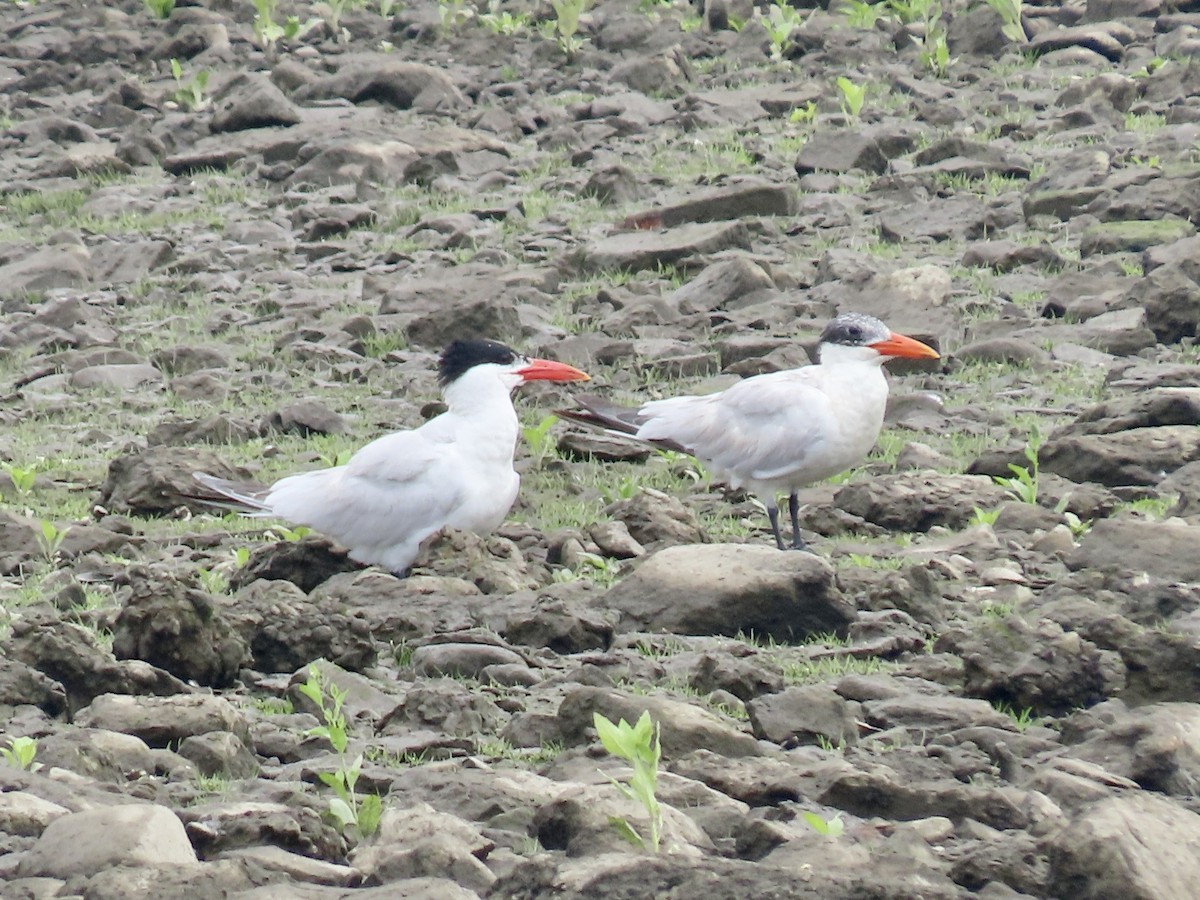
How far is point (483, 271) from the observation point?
11578mm

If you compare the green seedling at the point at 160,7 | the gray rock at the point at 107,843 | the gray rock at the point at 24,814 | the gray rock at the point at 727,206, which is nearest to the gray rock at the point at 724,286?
the gray rock at the point at 727,206

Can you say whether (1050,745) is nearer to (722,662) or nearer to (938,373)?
(722,662)

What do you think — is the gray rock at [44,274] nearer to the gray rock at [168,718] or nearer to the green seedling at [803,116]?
the green seedling at [803,116]

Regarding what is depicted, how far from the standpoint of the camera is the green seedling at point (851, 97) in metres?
13.9

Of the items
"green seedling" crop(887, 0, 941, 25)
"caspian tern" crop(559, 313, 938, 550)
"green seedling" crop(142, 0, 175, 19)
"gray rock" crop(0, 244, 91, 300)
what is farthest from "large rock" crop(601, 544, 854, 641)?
"green seedling" crop(142, 0, 175, 19)

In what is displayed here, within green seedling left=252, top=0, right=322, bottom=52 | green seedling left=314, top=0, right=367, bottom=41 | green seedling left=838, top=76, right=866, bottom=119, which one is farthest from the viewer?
green seedling left=314, top=0, right=367, bottom=41

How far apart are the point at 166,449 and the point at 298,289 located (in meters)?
3.63

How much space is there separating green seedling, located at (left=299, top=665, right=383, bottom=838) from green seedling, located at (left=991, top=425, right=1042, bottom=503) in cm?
315

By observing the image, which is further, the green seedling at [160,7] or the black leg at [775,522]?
the green seedling at [160,7]

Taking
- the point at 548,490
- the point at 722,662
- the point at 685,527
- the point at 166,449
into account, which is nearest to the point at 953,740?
the point at 722,662

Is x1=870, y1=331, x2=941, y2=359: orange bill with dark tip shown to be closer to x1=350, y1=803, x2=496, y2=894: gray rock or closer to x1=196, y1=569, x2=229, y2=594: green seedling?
x1=196, y1=569, x2=229, y2=594: green seedling

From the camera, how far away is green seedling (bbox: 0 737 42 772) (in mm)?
4684

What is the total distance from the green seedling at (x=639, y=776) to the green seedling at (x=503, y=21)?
13.4 metres

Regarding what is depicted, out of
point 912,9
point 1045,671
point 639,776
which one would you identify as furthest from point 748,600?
point 912,9
